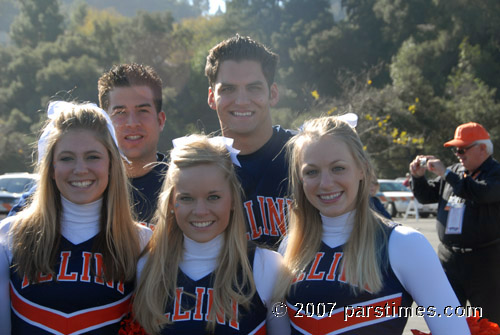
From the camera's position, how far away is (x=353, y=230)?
279 cm

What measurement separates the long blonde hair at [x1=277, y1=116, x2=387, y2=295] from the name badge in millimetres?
2691

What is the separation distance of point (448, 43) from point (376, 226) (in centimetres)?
3504

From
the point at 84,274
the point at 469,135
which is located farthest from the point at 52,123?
the point at 469,135

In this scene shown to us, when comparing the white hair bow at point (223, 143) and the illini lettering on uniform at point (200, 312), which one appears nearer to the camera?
the illini lettering on uniform at point (200, 312)

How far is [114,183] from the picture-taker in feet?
9.66

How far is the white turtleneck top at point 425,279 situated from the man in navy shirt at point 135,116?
167 cm

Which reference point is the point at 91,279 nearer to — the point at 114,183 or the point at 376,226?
the point at 114,183

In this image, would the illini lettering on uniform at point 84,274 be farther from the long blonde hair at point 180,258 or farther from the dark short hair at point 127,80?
the dark short hair at point 127,80

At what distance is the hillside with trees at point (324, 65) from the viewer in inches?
1132

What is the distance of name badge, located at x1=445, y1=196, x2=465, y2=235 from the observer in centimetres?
531

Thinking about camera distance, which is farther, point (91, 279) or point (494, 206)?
point (494, 206)

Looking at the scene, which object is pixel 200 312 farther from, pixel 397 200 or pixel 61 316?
pixel 397 200

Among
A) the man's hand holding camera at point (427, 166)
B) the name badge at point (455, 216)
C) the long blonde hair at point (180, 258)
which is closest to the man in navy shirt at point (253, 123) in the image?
the long blonde hair at point (180, 258)

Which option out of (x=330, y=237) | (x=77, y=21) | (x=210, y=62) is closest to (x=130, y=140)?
(x=210, y=62)
